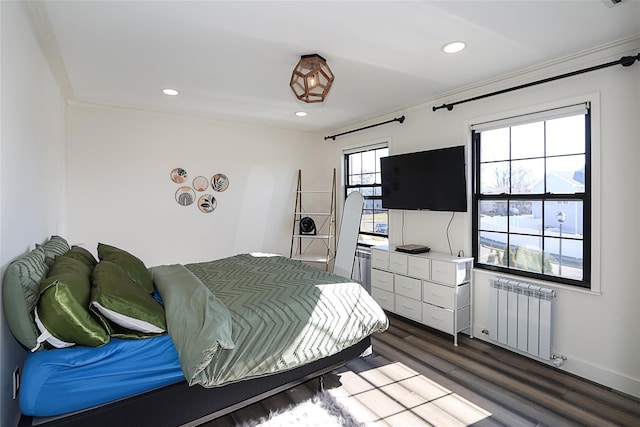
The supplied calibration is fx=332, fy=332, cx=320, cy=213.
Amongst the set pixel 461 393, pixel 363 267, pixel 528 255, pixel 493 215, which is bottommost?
pixel 461 393

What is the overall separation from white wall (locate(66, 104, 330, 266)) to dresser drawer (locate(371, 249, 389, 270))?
1.69 meters

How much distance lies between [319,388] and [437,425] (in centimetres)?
81

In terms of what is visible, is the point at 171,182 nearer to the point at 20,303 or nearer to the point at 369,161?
the point at 369,161

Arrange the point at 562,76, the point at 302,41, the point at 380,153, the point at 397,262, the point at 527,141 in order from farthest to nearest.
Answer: the point at 380,153 < the point at 397,262 < the point at 527,141 < the point at 562,76 < the point at 302,41

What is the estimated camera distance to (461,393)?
2354mm

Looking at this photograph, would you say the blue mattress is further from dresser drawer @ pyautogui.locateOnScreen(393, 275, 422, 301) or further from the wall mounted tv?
the wall mounted tv

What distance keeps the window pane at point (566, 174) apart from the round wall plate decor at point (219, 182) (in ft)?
12.2

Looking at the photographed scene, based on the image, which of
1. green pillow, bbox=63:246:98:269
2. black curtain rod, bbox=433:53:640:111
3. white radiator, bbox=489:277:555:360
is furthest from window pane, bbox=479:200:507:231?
green pillow, bbox=63:246:98:269

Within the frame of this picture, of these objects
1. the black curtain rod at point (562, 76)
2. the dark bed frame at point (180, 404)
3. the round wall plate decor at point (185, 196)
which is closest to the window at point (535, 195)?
the black curtain rod at point (562, 76)

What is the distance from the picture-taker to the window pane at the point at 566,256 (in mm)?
2648

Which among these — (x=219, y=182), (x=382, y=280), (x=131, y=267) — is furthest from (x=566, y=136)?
(x=219, y=182)

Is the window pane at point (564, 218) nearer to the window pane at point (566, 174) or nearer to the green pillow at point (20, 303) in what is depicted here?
the window pane at point (566, 174)

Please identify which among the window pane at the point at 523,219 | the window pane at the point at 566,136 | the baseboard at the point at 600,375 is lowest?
the baseboard at the point at 600,375

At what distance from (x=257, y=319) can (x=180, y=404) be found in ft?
1.82
